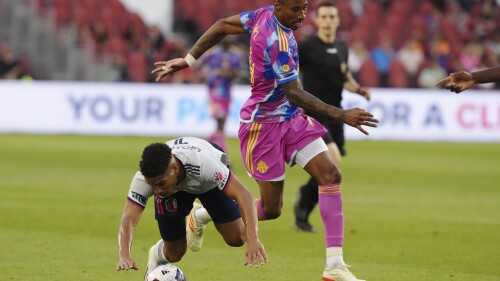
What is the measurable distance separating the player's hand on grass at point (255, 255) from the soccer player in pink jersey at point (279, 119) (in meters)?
1.26

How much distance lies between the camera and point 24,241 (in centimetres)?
1095

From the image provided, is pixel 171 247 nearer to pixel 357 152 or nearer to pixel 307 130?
pixel 307 130

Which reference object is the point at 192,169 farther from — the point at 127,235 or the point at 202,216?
the point at 202,216

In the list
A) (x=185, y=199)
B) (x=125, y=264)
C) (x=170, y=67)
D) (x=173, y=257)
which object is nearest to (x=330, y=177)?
(x=185, y=199)

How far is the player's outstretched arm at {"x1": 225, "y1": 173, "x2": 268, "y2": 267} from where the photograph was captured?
7.05m

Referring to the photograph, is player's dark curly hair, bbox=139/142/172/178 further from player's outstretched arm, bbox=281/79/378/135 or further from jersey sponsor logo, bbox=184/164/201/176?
player's outstretched arm, bbox=281/79/378/135

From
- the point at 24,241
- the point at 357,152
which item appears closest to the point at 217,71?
the point at 357,152

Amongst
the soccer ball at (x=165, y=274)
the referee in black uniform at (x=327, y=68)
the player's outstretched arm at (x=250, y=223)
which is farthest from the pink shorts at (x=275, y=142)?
the referee in black uniform at (x=327, y=68)

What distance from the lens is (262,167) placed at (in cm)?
911

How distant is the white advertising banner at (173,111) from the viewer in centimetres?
2534

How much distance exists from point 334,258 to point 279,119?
1.38m

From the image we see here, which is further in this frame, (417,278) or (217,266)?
(217,266)

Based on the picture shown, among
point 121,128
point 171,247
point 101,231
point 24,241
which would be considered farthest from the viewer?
point 121,128

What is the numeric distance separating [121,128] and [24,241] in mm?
14775
